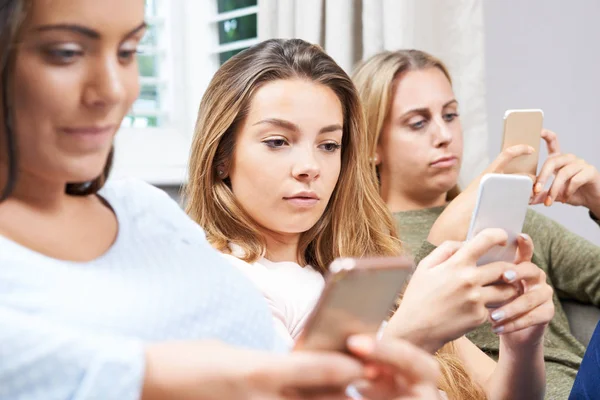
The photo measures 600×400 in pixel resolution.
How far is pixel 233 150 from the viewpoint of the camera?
99cm

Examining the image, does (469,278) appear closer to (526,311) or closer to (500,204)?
(500,204)

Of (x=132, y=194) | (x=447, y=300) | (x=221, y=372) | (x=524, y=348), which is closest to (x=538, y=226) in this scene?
(x=524, y=348)

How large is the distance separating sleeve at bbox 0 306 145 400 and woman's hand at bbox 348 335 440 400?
14 cm

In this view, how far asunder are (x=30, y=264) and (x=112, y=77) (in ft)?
0.35

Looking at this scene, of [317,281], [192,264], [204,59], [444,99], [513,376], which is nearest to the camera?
[192,264]

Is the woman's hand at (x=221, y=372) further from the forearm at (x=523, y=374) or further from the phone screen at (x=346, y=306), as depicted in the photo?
the forearm at (x=523, y=374)

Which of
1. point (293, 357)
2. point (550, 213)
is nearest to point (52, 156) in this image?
point (293, 357)

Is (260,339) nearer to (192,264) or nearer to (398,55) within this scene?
(192,264)

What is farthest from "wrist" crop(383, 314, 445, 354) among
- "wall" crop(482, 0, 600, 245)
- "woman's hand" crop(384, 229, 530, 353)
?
"wall" crop(482, 0, 600, 245)

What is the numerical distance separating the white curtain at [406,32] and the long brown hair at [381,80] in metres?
0.22

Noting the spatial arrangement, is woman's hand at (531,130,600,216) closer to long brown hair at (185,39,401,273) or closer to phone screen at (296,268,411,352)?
long brown hair at (185,39,401,273)

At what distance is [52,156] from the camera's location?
42 centimetres

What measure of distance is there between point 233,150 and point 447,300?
1.06 ft

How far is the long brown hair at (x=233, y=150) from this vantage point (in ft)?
3.13
